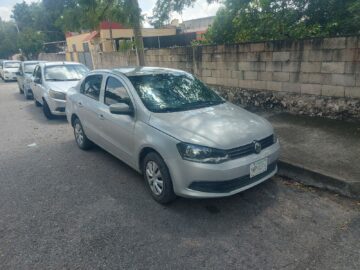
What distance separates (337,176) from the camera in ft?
12.4

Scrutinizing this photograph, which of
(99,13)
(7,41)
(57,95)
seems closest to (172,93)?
(57,95)

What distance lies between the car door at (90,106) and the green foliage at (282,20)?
4801mm

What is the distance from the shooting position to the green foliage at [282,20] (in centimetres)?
671

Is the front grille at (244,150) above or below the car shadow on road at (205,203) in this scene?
above

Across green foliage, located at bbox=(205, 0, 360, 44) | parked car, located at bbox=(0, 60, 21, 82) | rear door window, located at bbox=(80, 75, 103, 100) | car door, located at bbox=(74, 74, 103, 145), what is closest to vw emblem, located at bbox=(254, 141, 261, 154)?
car door, located at bbox=(74, 74, 103, 145)

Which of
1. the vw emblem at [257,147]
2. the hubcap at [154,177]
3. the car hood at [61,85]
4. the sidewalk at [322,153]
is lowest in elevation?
the sidewalk at [322,153]

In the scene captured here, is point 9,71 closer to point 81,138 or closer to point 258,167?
point 81,138

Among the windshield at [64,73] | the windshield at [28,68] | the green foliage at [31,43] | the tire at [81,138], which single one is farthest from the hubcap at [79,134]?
the green foliage at [31,43]

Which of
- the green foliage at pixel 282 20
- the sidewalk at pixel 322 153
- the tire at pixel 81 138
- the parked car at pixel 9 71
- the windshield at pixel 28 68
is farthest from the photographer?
the parked car at pixel 9 71

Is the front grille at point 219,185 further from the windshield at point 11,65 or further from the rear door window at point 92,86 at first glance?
the windshield at point 11,65

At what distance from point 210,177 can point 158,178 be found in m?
0.75

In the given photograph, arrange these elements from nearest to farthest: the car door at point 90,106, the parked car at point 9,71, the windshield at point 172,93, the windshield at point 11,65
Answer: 1. the windshield at point 172,93
2. the car door at point 90,106
3. the parked car at point 9,71
4. the windshield at point 11,65

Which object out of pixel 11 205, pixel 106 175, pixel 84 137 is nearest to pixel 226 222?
pixel 106 175

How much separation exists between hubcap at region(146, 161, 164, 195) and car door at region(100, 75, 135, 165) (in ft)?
1.37
